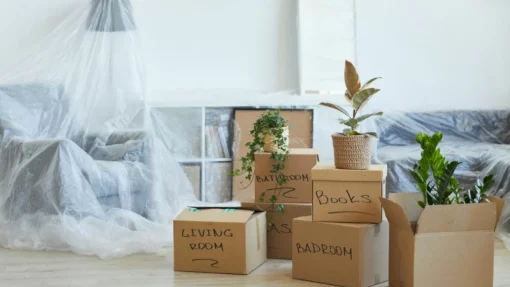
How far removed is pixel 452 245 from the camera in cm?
286

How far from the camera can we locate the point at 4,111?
13.8 feet

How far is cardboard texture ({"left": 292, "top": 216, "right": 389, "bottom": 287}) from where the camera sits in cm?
308

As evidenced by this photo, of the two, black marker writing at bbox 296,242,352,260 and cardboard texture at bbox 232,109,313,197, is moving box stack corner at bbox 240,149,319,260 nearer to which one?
black marker writing at bbox 296,242,352,260

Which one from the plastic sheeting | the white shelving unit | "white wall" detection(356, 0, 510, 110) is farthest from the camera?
"white wall" detection(356, 0, 510, 110)

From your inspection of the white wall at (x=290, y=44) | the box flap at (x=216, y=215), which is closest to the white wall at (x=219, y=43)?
the white wall at (x=290, y=44)

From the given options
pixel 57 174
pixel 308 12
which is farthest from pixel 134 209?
pixel 308 12

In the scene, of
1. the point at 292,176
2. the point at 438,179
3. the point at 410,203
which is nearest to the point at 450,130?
the point at 292,176

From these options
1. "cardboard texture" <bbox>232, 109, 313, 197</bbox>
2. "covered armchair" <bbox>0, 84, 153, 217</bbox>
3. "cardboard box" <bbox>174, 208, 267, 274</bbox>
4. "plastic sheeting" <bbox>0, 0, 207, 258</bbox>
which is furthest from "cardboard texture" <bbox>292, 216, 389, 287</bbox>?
"cardboard texture" <bbox>232, 109, 313, 197</bbox>

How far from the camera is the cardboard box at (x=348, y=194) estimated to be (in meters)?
3.12

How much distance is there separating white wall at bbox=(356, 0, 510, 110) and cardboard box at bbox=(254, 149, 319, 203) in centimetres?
167

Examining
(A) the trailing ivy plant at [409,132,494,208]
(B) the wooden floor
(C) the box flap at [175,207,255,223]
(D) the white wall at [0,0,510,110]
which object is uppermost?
(D) the white wall at [0,0,510,110]

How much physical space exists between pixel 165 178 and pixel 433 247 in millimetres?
1944

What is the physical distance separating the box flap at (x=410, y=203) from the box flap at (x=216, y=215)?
685 mm

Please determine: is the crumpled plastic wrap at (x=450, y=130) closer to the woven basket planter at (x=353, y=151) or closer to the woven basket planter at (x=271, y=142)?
the woven basket planter at (x=271, y=142)
